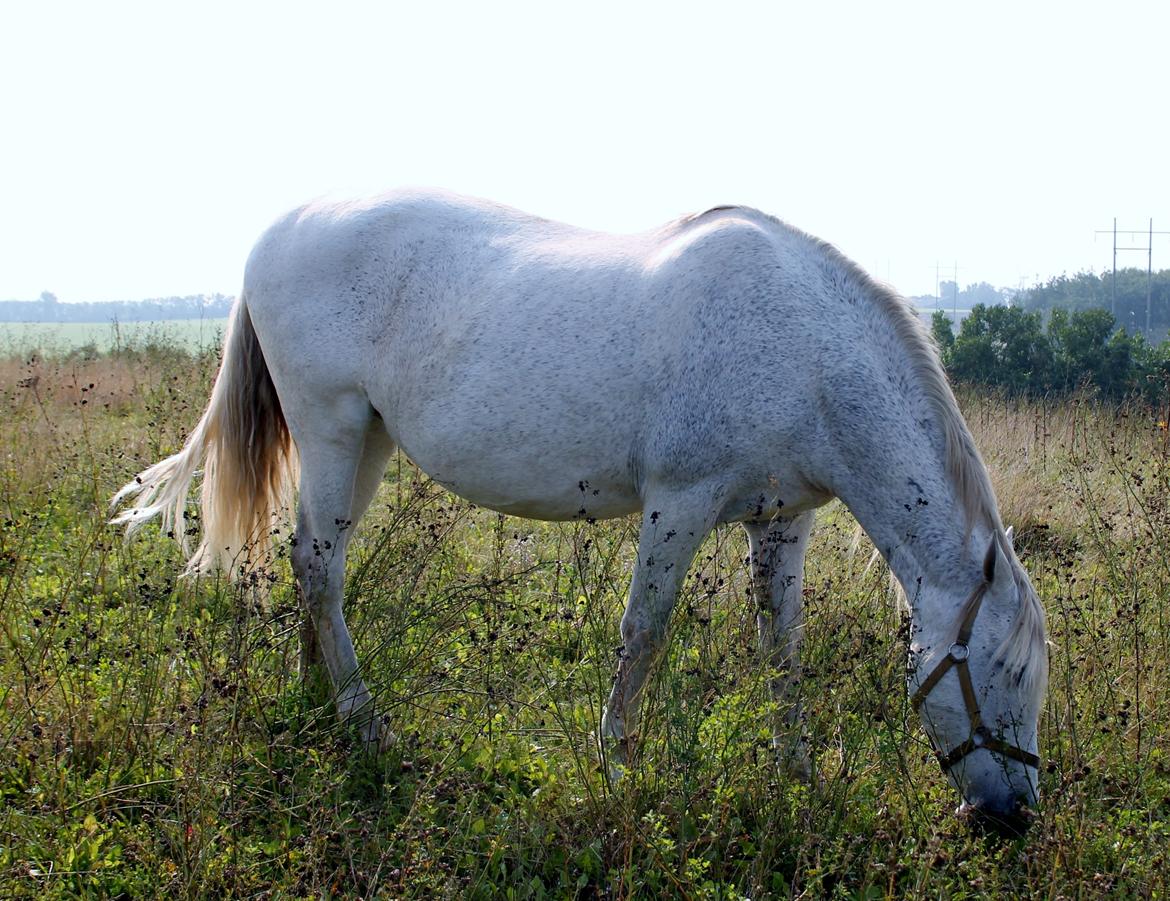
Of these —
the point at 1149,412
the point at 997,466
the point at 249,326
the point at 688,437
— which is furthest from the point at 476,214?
the point at 1149,412

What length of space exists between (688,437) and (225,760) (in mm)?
1758

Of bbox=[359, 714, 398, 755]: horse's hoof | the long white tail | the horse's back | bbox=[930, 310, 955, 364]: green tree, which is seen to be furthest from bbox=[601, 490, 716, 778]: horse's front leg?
bbox=[930, 310, 955, 364]: green tree

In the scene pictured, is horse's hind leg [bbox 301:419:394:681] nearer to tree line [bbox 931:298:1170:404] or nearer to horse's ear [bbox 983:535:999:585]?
horse's ear [bbox 983:535:999:585]

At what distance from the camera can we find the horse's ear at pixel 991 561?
2908mm

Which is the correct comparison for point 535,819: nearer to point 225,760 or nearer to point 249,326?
point 225,760

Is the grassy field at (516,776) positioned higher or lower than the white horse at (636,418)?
lower

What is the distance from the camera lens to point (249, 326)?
15.0ft

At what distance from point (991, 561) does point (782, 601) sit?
0.78 m

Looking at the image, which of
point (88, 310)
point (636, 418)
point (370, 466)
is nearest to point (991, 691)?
point (636, 418)

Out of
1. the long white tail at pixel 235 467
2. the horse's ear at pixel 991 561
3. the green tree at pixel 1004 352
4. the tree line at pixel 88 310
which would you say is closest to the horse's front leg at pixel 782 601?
the horse's ear at pixel 991 561

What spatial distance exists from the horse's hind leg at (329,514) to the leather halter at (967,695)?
2.25 metres

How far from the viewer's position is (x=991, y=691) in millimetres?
2932

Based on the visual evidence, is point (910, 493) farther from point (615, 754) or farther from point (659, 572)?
point (615, 754)

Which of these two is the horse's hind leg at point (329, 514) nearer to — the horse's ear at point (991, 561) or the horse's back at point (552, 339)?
the horse's back at point (552, 339)
